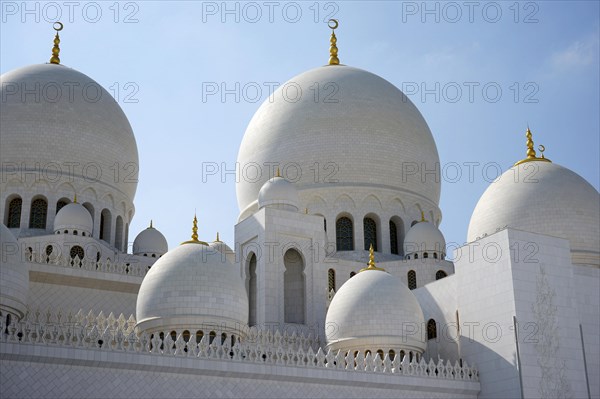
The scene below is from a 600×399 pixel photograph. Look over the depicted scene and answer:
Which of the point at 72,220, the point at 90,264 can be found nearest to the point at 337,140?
the point at 72,220

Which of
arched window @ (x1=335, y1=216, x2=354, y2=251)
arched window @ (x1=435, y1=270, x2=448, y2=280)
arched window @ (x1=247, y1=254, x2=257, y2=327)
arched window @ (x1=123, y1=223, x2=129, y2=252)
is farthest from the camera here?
arched window @ (x1=123, y1=223, x2=129, y2=252)

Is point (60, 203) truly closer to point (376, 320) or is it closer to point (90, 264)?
point (90, 264)

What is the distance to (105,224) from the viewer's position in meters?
25.8

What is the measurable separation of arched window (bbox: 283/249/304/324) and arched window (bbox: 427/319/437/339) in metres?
3.21

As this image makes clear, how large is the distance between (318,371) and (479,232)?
9.12 metres

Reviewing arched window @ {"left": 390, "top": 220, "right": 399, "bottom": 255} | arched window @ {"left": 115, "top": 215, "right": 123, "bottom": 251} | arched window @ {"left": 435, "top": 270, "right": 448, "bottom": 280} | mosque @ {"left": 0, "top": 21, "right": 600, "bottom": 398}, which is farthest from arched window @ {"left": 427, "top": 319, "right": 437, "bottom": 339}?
arched window @ {"left": 115, "top": 215, "right": 123, "bottom": 251}

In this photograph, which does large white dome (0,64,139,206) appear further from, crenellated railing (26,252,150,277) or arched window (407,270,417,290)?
arched window (407,270,417,290)

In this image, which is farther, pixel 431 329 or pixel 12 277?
pixel 431 329

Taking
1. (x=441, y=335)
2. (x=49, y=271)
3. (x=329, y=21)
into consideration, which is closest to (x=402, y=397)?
(x=441, y=335)

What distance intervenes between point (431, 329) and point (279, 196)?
210 inches

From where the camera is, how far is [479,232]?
24172 millimetres

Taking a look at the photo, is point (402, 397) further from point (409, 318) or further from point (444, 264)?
point (444, 264)

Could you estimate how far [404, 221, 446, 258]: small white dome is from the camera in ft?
Result: 80.1

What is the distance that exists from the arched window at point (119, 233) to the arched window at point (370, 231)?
7.60 meters
